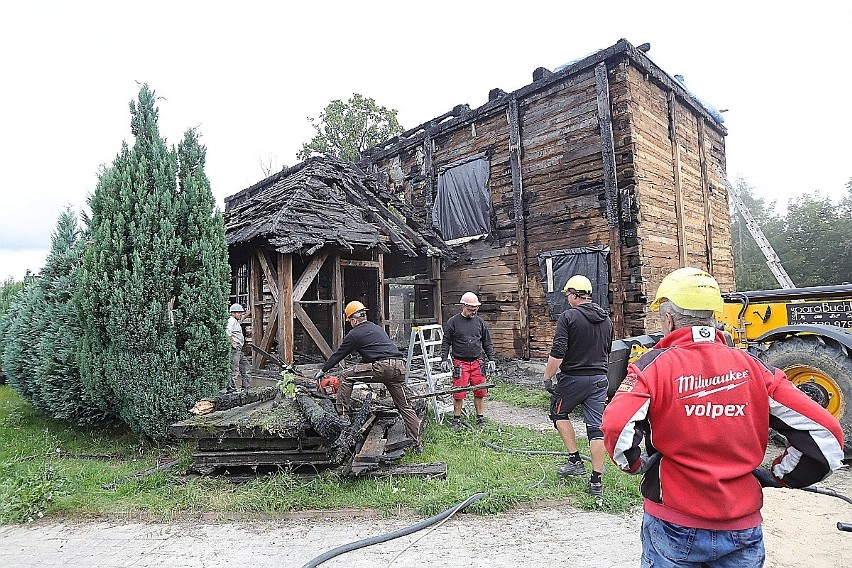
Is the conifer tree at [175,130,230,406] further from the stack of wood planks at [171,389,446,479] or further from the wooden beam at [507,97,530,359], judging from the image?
the wooden beam at [507,97,530,359]

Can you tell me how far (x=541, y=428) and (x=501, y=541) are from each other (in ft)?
13.7

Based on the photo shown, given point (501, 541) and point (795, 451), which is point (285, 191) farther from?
point (795, 451)

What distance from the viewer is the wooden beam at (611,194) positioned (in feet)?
34.4

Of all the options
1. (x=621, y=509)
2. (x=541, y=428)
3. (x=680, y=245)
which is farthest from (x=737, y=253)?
(x=621, y=509)

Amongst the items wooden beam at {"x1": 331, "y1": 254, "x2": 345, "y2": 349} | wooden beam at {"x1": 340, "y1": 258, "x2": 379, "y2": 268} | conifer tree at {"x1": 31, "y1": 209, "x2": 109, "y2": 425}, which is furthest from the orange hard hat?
wooden beam at {"x1": 340, "y1": 258, "x2": 379, "y2": 268}

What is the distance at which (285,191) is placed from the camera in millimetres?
10648

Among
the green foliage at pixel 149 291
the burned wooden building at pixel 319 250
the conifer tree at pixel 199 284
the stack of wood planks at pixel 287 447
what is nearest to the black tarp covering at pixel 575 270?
the burned wooden building at pixel 319 250

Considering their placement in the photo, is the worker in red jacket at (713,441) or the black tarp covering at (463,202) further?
the black tarp covering at (463,202)

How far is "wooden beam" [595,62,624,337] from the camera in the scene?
10492 mm

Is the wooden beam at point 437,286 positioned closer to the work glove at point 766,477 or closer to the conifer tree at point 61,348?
the conifer tree at point 61,348

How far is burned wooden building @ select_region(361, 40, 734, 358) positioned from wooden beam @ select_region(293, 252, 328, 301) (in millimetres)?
4335

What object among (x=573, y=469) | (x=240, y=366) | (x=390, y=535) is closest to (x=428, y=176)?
(x=240, y=366)

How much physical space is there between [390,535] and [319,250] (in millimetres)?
6546

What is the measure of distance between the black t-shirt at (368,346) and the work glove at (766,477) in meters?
4.56
